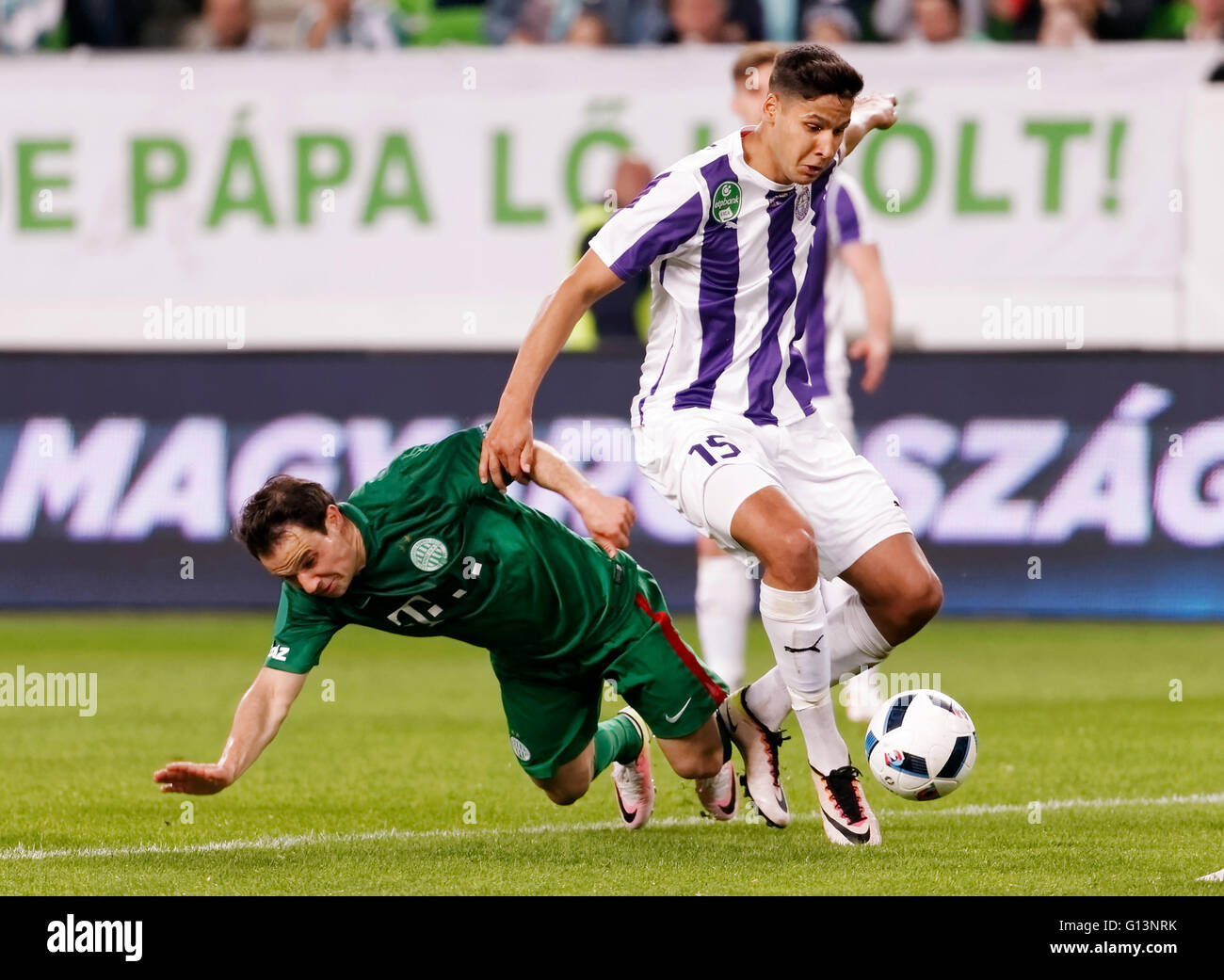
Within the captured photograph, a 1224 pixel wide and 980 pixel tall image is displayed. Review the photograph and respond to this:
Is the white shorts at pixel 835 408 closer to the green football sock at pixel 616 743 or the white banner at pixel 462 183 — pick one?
the green football sock at pixel 616 743

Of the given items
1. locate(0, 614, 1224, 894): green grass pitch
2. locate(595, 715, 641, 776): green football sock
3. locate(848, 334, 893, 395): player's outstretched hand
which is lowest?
locate(0, 614, 1224, 894): green grass pitch

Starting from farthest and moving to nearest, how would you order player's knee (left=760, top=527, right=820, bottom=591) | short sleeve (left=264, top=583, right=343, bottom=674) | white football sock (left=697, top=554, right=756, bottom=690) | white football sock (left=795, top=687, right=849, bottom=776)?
white football sock (left=697, top=554, right=756, bottom=690)
white football sock (left=795, top=687, right=849, bottom=776)
player's knee (left=760, top=527, right=820, bottom=591)
short sleeve (left=264, top=583, right=343, bottom=674)

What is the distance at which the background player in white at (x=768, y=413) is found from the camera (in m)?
5.52

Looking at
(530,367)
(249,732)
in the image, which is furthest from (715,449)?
(249,732)

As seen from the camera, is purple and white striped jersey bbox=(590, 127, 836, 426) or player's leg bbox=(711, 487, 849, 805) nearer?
player's leg bbox=(711, 487, 849, 805)

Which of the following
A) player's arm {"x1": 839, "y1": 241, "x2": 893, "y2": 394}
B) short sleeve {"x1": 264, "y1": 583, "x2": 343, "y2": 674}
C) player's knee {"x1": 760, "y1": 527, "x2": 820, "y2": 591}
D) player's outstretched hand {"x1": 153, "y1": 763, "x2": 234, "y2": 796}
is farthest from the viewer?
player's arm {"x1": 839, "y1": 241, "x2": 893, "y2": 394}

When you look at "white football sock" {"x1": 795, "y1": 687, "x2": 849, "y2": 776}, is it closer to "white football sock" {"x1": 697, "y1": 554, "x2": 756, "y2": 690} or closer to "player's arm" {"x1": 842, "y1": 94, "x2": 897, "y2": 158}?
"player's arm" {"x1": 842, "y1": 94, "x2": 897, "y2": 158}

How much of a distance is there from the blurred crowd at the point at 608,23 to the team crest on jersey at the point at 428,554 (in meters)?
8.66

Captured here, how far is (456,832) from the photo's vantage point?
593 cm

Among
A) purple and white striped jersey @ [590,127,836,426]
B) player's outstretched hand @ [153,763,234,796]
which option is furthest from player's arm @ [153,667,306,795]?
purple and white striped jersey @ [590,127,836,426]

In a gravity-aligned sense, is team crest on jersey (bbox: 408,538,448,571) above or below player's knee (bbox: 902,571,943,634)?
Answer: above

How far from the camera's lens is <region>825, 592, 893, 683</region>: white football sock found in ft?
19.5

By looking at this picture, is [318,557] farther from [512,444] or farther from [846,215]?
[846,215]

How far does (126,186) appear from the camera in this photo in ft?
43.9
